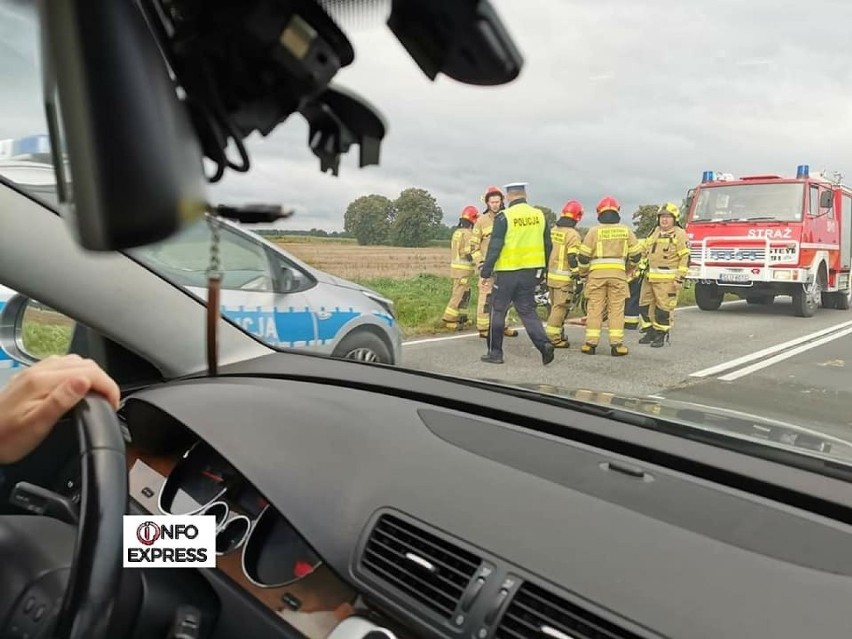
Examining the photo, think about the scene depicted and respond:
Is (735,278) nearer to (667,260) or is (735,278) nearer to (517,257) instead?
(667,260)

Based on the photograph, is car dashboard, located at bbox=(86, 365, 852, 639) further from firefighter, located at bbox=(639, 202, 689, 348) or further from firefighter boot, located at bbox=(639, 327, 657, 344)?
firefighter, located at bbox=(639, 202, 689, 348)

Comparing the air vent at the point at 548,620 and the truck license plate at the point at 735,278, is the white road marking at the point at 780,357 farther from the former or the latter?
the truck license plate at the point at 735,278

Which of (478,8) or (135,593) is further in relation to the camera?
(135,593)

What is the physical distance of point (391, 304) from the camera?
4.18m

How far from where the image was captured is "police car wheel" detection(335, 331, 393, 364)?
3.69 meters

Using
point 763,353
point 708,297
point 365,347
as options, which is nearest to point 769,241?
point 708,297

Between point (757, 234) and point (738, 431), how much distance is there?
977 cm

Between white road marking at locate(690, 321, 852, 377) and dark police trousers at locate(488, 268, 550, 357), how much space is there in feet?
5.36

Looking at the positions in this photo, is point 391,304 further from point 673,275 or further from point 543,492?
point 673,275

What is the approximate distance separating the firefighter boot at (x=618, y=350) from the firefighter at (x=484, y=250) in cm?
77

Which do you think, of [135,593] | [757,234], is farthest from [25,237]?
[757,234]

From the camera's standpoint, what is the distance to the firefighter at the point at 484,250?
6102mm

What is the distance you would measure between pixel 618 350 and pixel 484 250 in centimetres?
201

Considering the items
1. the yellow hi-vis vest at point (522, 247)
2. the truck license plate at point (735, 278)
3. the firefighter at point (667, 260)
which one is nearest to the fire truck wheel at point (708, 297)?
the truck license plate at point (735, 278)
